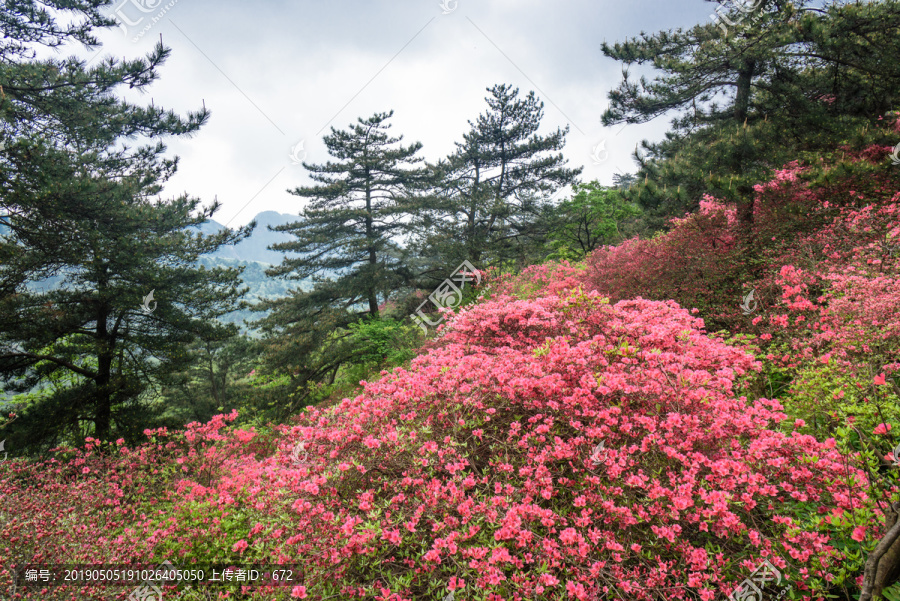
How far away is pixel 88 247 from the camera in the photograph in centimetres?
809

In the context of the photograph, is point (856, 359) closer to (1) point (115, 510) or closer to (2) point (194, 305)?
(1) point (115, 510)

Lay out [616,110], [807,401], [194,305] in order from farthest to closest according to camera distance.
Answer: [194,305], [616,110], [807,401]

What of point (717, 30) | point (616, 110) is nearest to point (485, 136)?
point (616, 110)

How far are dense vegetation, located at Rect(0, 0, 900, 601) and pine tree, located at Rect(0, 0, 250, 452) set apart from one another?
6 cm

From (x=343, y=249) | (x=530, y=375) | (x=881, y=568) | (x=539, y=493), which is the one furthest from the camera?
(x=343, y=249)

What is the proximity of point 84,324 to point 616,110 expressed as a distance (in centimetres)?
1503

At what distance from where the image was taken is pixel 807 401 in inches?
131

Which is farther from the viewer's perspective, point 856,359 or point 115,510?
point 115,510

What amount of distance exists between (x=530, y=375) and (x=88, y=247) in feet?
33.6

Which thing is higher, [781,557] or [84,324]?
[84,324]

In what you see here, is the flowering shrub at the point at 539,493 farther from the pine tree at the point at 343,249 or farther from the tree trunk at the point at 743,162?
the pine tree at the point at 343,249

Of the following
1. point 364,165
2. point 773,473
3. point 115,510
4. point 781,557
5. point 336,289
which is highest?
point 364,165

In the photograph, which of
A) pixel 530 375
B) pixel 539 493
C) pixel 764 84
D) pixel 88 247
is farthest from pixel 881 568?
pixel 88 247

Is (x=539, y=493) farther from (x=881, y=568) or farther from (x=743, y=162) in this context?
(x=743, y=162)
